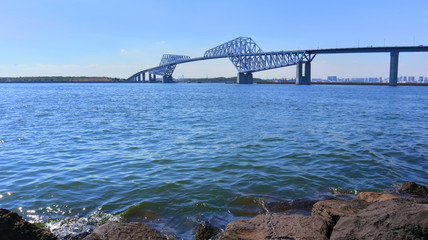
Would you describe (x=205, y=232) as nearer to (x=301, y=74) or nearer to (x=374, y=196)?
(x=374, y=196)

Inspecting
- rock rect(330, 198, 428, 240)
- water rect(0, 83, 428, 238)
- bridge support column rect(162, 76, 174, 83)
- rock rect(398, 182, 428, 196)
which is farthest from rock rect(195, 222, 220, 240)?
bridge support column rect(162, 76, 174, 83)

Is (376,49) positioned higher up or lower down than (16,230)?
higher up

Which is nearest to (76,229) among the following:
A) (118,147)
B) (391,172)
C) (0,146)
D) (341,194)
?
(341,194)

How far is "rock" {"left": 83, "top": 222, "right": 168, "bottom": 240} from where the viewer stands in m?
3.64

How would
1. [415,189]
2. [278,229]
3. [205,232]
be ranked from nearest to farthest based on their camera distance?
[278,229] → [205,232] → [415,189]

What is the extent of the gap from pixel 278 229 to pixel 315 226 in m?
0.45

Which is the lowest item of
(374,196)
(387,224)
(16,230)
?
(374,196)

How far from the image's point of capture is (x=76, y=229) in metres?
4.92

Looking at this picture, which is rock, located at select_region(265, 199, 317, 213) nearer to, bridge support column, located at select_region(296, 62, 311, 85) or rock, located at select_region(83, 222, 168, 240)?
rock, located at select_region(83, 222, 168, 240)

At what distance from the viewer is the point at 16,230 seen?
3580 millimetres

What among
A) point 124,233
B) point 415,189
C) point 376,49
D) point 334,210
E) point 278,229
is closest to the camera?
point 124,233

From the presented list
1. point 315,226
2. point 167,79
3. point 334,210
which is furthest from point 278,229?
point 167,79

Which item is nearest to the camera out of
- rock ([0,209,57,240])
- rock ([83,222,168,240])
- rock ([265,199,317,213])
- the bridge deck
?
rock ([0,209,57,240])

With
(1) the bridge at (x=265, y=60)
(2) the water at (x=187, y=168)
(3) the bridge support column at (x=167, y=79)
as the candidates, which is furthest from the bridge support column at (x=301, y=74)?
(2) the water at (x=187, y=168)
